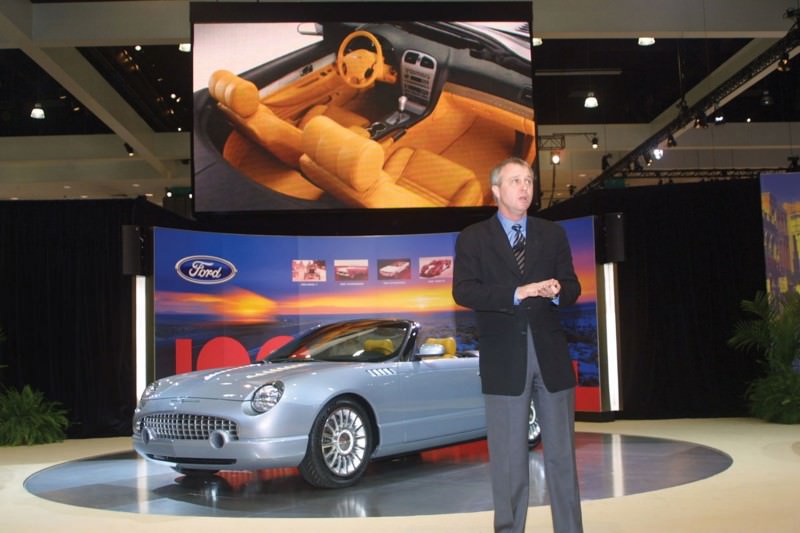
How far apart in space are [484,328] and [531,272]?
0.93ft

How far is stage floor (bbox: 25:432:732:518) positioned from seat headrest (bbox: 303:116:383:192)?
3.00 m

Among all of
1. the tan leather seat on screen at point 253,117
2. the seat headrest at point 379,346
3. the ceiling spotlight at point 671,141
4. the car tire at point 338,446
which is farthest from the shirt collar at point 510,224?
the ceiling spotlight at point 671,141

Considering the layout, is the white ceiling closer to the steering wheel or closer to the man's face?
the steering wheel

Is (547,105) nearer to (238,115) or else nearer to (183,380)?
(238,115)

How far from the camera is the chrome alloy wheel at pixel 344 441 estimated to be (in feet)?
19.1

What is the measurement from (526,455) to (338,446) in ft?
8.91

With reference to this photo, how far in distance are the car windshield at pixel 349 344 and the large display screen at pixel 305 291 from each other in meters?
3.72

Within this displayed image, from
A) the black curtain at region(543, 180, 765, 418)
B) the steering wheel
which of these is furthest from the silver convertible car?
the black curtain at region(543, 180, 765, 418)

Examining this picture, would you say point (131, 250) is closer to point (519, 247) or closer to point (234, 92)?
point (234, 92)

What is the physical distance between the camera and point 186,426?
5.71 metres

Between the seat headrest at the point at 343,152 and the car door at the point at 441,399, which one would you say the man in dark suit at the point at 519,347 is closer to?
the car door at the point at 441,399

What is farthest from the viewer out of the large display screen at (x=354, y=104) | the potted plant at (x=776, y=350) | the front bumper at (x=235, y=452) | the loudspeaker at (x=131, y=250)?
the potted plant at (x=776, y=350)

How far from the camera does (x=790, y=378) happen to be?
10.2 m

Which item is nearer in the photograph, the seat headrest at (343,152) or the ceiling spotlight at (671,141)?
the seat headrest at (343,152)
